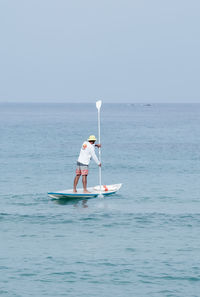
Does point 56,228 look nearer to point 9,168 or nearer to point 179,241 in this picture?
point 179,241

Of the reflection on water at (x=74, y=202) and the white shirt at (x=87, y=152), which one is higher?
the white shirt at (x=87, y=152)

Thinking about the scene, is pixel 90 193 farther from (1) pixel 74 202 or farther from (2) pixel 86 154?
(2) pixel 86 154

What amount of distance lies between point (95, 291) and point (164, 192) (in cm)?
Answer: 1231

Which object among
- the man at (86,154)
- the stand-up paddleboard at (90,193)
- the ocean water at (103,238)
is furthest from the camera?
the stand-up paddleboard at (90,193)

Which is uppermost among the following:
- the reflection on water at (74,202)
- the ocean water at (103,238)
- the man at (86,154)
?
the man at (86,154)

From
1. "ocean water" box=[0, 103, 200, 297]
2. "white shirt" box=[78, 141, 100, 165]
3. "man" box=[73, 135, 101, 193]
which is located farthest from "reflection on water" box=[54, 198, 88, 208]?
"white shirt" box=[78, 141, 100, 165]

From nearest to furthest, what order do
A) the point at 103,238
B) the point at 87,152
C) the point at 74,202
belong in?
the point at 103,238 → the point at 87,152 → the point at 74,202

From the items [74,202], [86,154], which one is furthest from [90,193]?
[86,154]

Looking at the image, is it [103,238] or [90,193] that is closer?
[103,238]

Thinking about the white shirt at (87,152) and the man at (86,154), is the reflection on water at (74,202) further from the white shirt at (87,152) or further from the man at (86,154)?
the white shirt at (87,152)

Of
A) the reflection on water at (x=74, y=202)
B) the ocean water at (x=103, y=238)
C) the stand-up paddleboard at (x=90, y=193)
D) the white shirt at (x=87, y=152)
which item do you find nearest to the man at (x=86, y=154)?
the white shirt at (x=87, y=152)

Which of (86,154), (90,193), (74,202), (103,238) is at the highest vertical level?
(86,154)

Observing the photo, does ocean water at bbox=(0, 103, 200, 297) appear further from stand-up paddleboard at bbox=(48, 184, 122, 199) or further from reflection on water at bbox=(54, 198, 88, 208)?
stand-up paddleboard at bbox=(48, 184, 122, 199)

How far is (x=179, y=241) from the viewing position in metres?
16.6
